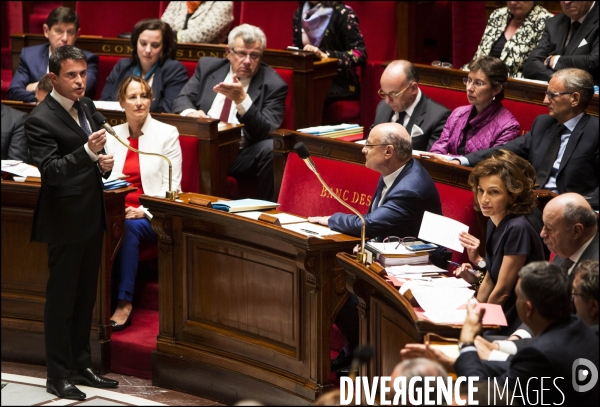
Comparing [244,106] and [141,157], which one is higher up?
[244,106]

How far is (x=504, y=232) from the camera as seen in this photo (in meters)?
2.97

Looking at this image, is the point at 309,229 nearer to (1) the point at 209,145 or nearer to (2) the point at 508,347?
(2) the point at 508,347

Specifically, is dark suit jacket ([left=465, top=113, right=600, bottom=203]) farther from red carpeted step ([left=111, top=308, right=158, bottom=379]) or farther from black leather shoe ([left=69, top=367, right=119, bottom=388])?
black leather shoe ([left=69, top=367, right=119, bottom=388])

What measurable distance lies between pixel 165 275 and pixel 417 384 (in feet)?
5.72

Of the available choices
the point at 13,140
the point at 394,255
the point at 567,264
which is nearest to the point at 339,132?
the point at 394,255

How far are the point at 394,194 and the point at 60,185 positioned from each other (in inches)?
46.7

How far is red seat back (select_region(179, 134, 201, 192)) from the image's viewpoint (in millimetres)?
4488

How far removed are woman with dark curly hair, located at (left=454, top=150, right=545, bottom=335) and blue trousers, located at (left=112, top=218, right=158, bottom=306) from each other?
5.21ft

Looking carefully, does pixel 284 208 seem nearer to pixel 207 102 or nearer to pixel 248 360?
pixel 248 360

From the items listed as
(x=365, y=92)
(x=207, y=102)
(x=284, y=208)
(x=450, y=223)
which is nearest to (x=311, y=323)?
(x=450, y=223)

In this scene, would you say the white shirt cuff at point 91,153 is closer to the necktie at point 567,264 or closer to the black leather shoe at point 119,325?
the black leather shoe at point 119,325

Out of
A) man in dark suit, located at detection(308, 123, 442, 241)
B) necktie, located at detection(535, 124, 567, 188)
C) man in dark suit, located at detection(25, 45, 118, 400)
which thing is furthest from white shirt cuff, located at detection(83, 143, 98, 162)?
necktie, located at detection(535, 124, 567, 188)

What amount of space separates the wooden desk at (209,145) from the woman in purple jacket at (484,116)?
1052mm

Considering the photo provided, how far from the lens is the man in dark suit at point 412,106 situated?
14.4 feet
